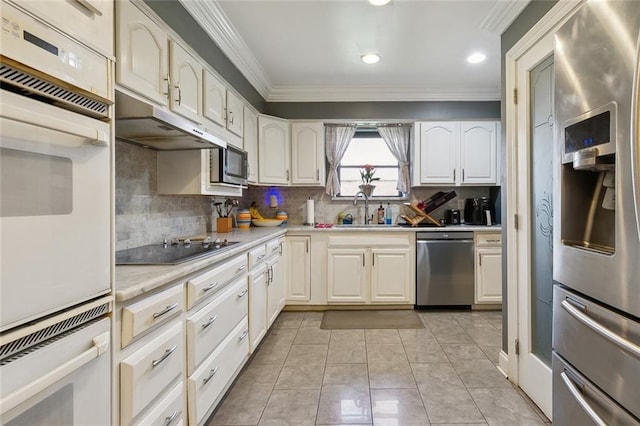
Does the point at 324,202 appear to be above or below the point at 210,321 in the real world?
above

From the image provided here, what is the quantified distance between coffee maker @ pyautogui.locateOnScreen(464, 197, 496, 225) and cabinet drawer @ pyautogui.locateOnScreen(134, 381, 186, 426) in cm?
367

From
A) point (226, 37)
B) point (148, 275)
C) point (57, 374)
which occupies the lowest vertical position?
point (57, 374)

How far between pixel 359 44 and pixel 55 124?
261 centimetres

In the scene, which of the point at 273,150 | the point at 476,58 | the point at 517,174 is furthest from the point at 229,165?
the point at 476,58

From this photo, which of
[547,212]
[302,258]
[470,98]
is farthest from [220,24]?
[470,98]

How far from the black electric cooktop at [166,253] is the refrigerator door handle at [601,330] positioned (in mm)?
1562

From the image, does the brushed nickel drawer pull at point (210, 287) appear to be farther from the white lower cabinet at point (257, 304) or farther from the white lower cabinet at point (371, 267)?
the white lower cabinet at point (371, 267)

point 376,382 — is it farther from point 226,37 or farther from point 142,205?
point 226,37

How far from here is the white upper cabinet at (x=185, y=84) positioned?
1.86 meters

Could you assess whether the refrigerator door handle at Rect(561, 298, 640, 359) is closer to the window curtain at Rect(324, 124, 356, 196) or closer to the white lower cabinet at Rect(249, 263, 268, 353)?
the white lower cabinet at Rect(249, 263, 268, 353)

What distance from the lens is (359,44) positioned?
9.20 ft

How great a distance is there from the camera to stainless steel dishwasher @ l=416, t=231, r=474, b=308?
355 cm

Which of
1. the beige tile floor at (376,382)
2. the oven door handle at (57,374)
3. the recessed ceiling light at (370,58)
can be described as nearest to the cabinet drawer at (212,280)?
the oven door handle at (57,374)

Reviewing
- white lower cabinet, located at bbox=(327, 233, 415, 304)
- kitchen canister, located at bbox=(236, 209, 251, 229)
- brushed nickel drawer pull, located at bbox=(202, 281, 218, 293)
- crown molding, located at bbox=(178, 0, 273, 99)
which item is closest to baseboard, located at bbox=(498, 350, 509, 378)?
white lower cabinet, located at bbox=(327, 233, 415, 304)
